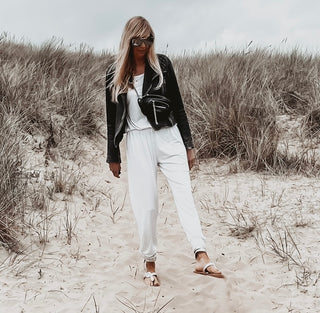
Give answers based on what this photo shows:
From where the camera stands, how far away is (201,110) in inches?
249

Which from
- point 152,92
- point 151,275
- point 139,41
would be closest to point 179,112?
point 152,92

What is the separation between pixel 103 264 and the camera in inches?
156

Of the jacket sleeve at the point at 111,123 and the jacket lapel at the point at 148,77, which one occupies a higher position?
the jacket lapel at the point at 148,77

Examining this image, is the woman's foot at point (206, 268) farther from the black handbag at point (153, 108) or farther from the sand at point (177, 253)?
the black handbag at point (153, 108)

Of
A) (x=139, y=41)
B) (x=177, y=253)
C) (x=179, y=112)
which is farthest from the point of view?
(x=177, y=253)

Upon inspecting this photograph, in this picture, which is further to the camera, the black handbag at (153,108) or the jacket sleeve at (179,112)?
the jacket sleeve at (179,112)

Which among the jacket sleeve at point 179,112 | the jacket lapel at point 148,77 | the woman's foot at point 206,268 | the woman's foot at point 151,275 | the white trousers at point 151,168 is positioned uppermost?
the jacket lapel at point 148,77

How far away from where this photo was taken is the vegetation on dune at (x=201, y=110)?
534cm

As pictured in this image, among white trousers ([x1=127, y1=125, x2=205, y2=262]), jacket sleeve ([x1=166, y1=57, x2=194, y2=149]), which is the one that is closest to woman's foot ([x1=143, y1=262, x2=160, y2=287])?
white trousers ([x1=127, y1=125, x2=205, y2=262])

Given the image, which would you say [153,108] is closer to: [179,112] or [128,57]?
[179,112]

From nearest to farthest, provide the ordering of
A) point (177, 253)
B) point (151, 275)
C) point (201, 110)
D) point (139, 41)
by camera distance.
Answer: point (139, 41)
point (151, 275)
point (177, 253)
point (201, 110)

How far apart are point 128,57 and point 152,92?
29 centimetres

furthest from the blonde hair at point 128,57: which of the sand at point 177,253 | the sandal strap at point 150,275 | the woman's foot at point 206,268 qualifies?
the sand at point 177,253

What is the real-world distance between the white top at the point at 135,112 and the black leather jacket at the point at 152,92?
39 mm
